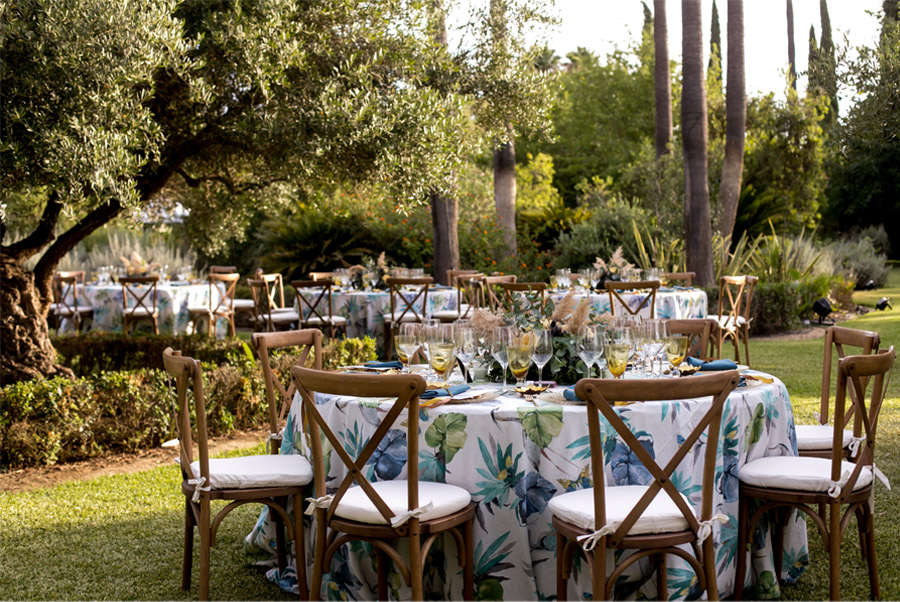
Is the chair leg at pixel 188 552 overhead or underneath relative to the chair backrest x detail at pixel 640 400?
underneath

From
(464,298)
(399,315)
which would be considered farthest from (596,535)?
(464,298)

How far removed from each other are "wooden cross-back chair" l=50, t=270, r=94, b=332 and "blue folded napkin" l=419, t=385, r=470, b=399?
9.22 meters

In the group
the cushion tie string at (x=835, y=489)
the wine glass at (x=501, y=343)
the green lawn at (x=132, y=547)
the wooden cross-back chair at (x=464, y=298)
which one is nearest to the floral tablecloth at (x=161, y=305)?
the wooden cross-back chair at (x=464, y=298)

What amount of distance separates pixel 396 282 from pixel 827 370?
19.2 feet

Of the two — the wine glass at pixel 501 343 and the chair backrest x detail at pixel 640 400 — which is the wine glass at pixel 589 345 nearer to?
the wine glass at pixel 501 343

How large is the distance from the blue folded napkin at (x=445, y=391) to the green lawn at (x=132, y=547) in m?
1.12

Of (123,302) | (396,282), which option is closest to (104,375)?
(396,282)

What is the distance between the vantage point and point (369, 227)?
16750 mm

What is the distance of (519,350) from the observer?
3422 mm

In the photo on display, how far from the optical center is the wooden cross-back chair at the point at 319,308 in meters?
9.70

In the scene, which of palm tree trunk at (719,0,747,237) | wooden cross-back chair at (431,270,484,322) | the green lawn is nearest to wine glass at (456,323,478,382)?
the green lawn

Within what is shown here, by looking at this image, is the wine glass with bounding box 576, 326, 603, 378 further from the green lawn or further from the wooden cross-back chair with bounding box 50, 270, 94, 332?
the wooden cross-back chair with bounding box 50, 270, 94, 332

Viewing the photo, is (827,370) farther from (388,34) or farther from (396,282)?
(396,282)

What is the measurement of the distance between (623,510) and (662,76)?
621 inches
